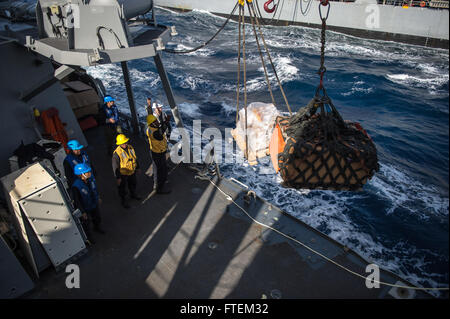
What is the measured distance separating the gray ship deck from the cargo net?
1815 mm

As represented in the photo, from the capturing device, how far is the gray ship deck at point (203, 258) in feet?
15.1

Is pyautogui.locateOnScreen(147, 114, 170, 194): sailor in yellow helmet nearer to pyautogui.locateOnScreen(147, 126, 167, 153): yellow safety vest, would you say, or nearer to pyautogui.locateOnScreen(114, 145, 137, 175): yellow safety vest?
pyautogui.locateOnScreen(147, 126, 167, 153): yellow safety vest

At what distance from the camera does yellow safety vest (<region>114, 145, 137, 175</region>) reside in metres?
5.66

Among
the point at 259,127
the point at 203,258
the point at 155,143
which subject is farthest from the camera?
the point at 155,143

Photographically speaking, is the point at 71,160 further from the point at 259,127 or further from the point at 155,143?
the point at 259,127

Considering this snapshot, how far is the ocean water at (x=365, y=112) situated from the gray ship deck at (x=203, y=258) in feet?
3.20

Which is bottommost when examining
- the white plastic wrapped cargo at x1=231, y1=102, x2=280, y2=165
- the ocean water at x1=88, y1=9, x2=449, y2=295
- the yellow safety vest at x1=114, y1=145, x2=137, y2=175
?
the ocean water at x1=88, y1=9, x2=449, y2=295

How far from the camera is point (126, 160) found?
5734 millimetres

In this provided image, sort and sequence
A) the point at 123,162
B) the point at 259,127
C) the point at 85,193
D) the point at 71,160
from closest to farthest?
the point at 85,193 < the point at 71,160 < the point at 123,162 < the point at 259,127

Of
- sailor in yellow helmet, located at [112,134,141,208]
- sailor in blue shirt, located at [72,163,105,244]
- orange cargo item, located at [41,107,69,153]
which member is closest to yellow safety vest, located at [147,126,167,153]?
sailor in yellow helmet, located at [112,134,141,208]

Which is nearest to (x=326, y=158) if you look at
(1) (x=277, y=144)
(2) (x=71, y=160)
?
(1) (x=277, y=144)

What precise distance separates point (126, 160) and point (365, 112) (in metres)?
14.9

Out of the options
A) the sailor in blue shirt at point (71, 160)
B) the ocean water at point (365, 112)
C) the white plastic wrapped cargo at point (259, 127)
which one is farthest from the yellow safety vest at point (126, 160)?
the ocean water at point (365, 112)
